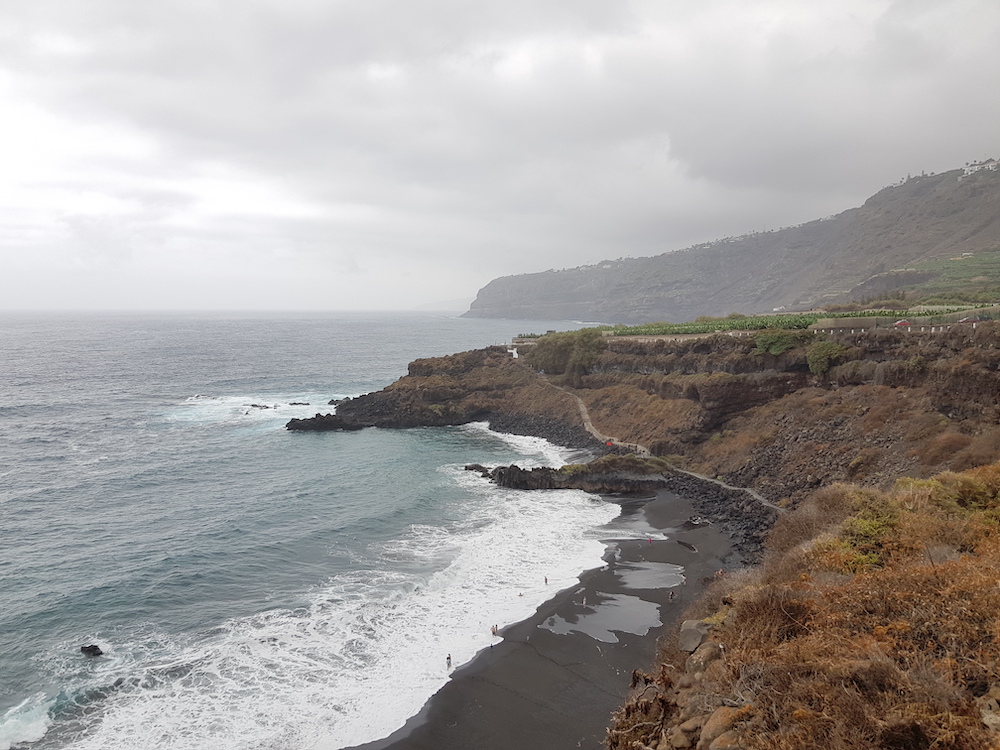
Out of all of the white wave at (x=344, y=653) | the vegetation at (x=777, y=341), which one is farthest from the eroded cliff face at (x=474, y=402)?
the white wave at (x=344, y=653)

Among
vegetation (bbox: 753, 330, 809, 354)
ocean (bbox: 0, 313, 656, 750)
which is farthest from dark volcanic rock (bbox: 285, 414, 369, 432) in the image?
vegetation (bbox: 753, 330, 809, 354)

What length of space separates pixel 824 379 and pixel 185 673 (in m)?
45.3

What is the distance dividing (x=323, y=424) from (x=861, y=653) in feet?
188

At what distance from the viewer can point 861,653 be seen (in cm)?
941

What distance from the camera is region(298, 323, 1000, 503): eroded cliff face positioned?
33.3 meters

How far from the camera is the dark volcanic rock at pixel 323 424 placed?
198 feet

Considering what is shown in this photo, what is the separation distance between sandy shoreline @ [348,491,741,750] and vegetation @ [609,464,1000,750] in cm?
547

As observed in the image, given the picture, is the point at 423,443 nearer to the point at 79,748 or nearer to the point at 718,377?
the point at 718,377

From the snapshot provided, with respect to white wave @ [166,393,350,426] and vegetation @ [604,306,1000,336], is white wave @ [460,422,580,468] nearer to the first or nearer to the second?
vegetation @ [604,306,1000,336]

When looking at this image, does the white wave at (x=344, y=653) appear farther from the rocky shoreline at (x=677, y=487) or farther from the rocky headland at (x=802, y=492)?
the rocky headland at (x=802, y=492)

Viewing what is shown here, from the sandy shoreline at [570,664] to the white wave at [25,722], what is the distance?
11.0 m

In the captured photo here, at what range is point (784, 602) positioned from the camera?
39.3 feet

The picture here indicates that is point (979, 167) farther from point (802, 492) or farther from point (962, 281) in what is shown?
point (802, 492)

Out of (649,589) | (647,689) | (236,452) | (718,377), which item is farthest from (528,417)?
(647,689)
